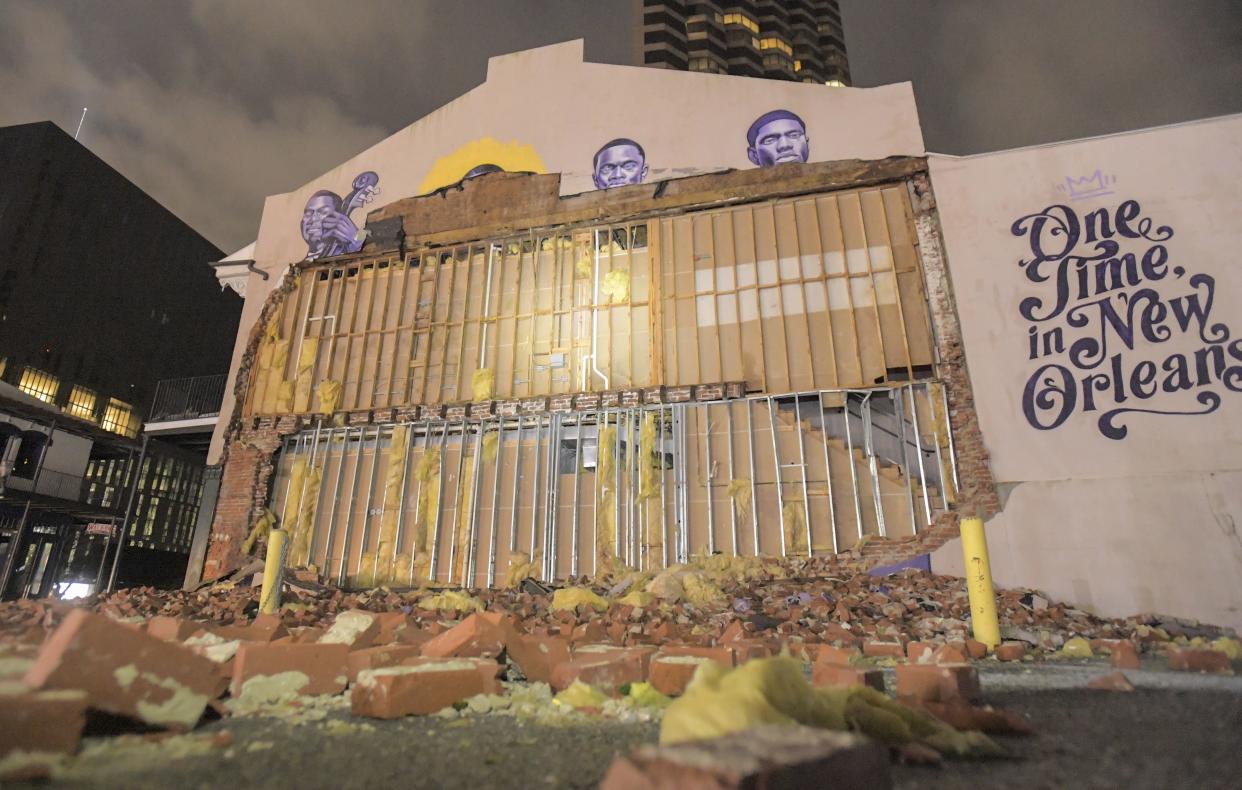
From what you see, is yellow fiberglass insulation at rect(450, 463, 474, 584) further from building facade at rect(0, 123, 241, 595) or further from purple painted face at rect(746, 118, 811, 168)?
building facade at rect(0, 123, 241, 595)

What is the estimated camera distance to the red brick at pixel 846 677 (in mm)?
2160

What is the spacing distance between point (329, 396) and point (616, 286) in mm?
6121

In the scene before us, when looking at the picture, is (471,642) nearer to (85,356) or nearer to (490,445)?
(490,445)

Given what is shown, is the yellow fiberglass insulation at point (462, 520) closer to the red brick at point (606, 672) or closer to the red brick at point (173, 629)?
the red brick at point (173, 629)

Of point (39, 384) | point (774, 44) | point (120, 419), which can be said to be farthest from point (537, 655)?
point (774, 44)

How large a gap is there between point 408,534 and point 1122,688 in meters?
10.1

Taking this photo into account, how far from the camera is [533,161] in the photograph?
13125mm

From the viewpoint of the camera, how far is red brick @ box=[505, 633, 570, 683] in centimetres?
301

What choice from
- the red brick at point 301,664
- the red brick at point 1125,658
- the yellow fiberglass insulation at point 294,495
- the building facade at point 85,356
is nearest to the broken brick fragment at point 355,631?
the red brick at point 301,664

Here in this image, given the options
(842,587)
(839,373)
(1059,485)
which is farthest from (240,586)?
(1059,485)

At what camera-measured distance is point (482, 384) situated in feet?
37.8

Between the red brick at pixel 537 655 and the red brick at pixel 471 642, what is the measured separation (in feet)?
0.34

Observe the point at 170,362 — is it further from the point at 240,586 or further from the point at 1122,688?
the point at 1122,688

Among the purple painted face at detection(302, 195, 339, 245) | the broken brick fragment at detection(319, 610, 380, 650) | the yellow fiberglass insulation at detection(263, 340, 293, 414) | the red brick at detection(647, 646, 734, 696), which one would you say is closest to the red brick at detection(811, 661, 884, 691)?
the red brick at detection(647, 646, 734, 696)
